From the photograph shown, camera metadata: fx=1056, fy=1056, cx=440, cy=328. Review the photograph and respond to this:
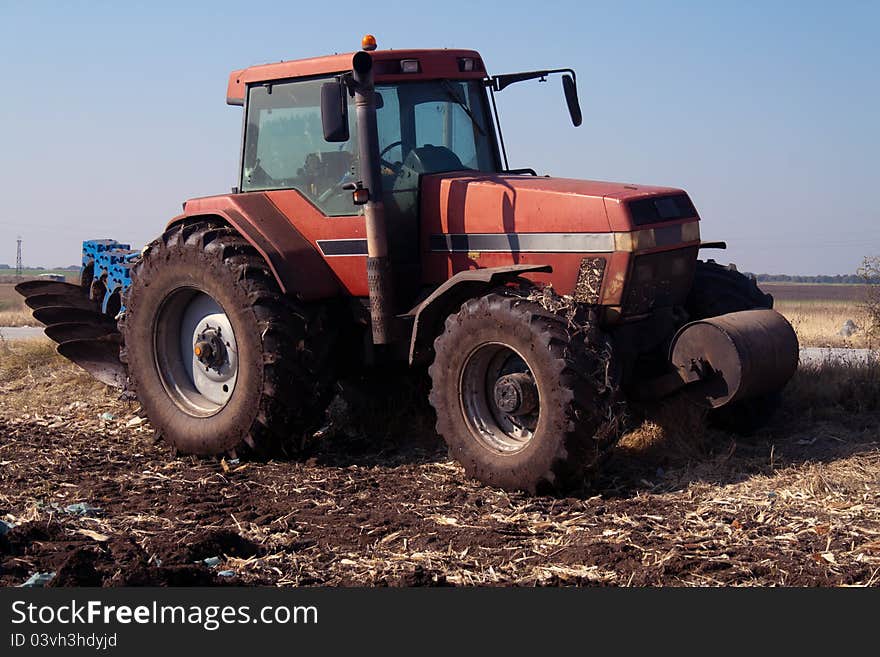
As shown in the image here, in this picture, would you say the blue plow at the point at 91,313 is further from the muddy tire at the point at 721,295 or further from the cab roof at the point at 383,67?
the muddy tire at the point at 721,295

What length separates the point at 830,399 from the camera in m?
8.65

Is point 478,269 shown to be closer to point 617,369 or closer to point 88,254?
point 617,369

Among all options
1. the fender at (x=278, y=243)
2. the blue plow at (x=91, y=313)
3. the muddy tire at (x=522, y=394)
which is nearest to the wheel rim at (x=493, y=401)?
the muddy tire at (x=522, y=394)

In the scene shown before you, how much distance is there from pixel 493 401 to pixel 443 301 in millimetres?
783

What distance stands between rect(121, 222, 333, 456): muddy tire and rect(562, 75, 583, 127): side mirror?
2552mm

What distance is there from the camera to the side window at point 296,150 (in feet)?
25.9

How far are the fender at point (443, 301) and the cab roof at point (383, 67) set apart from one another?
5.64ft

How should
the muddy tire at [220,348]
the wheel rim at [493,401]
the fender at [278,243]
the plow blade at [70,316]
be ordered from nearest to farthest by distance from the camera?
1. the wheel rim at [493,401]
2. the muddy tire at [220,348]
3. the fender at [278,243]
4. the plow blade at [70,316]

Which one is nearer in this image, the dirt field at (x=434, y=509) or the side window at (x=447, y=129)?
the dirt field at (x=434, y=509)

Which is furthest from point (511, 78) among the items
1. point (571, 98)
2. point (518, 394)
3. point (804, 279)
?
point (804, 279)

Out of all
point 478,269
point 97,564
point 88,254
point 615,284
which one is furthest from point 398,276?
point 88,254

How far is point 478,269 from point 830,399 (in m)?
3.36

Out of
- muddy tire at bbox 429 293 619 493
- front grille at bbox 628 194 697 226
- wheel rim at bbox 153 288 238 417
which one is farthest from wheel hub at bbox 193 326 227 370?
front grille at bbox 628 194 697 226

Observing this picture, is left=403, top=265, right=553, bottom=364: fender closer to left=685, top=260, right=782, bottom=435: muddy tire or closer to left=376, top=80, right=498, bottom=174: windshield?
left=376, top=80, right=498, bottom=174: windshield
